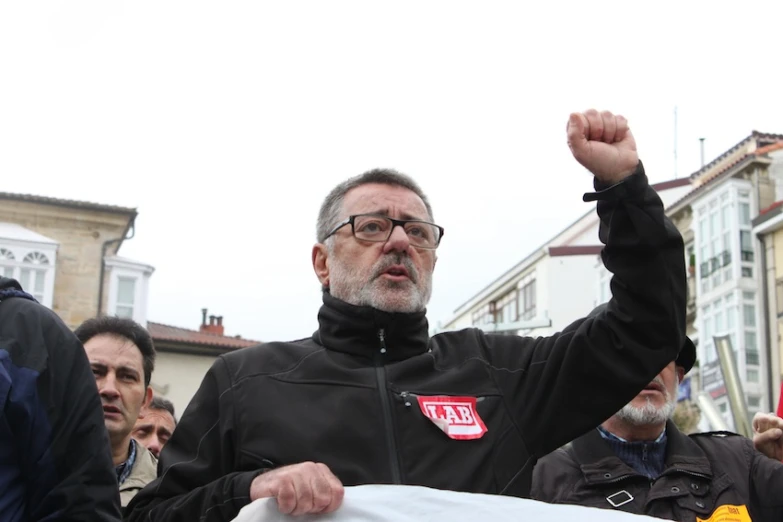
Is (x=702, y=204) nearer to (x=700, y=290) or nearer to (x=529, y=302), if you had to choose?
(x=700, y=290)

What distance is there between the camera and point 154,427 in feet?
21.7

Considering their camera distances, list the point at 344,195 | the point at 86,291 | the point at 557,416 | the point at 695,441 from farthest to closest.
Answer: the point at 86,291, the point at 695,441, the point at 344,195, the point at 557,416

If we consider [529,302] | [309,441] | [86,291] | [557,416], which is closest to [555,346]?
[557,416]

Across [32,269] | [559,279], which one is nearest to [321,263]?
[32,269]

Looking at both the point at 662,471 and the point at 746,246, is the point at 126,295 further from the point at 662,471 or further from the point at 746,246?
the point at 662,471

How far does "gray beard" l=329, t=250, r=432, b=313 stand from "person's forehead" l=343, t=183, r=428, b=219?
0.17 m

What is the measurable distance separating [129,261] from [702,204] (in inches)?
812

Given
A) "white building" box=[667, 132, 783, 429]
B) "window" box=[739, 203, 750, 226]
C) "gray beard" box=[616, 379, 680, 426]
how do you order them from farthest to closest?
"window" box=[739, 203, 750, 226] < "white building" box=[667, 132, 783, 429] < "gray beard" box=[616, 379, 680, 426]

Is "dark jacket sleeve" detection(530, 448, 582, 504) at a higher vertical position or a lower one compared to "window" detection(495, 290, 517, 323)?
lower

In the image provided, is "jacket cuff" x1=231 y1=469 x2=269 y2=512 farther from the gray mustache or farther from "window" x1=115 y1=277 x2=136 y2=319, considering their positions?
"window" x1=115 y1=277 x2=136 y2=319

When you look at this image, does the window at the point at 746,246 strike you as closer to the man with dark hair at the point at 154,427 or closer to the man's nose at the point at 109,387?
the man with dark hair at the point at 154,427

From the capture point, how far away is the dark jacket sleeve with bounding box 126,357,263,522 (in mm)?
3221

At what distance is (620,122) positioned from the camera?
349 cm

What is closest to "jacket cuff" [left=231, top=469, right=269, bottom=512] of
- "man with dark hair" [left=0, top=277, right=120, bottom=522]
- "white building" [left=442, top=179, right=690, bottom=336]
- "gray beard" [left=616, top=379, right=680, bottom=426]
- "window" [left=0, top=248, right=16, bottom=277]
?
"man with dark hair" [left=0, top=277, right=120, bottom=522]
